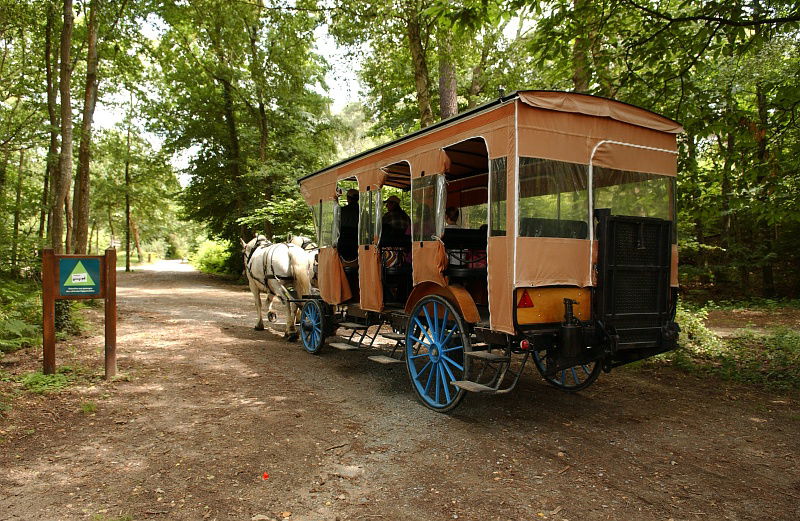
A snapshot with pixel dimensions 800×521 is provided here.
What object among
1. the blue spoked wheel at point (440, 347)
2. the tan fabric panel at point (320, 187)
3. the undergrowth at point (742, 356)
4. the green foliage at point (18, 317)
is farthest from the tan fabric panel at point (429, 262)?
the green foliage at point (18, 317)

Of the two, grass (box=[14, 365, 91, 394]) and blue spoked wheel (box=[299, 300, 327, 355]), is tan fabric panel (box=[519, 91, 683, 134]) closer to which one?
blue spoked wheel (box=[299, 300, 327, 355])

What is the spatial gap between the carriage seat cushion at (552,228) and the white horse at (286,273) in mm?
5644

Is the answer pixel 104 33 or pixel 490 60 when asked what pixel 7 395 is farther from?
pixel 490 60

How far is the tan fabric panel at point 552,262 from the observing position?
436cm

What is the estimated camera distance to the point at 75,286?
6328 mm

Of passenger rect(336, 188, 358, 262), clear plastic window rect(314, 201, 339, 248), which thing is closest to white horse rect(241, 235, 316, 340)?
clear plastic window rect(314, 201, 339, 248)

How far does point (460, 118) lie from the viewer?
16.3ft

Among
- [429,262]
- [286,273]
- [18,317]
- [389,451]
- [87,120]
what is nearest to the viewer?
[389,451]

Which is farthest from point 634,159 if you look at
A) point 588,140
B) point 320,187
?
point 320,187

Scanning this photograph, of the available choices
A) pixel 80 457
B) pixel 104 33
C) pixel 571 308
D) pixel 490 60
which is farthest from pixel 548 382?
pixel 104 33

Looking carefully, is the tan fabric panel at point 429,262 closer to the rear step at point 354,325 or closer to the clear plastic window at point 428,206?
the clear plastic window at point 428,206

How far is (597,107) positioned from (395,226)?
3.34m

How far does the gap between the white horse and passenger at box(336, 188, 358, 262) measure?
1534 millimetres

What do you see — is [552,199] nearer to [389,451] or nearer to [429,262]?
[429,262]
